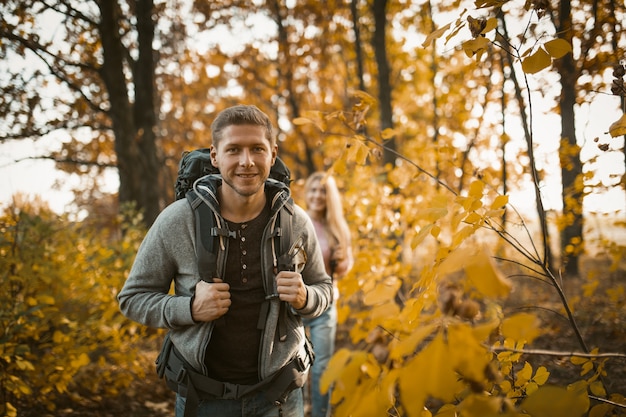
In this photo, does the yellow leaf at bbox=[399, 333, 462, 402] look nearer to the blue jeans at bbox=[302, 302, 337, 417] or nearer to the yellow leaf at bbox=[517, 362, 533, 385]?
the yellow leaf at bbox=[517, 362, 533, 385]

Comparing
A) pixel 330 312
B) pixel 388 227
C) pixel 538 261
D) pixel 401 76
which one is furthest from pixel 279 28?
pixel 538 261

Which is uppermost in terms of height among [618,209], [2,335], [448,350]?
[618,209]

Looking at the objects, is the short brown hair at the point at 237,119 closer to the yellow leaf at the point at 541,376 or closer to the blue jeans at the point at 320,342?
the yellow leaf at the point at 541,376

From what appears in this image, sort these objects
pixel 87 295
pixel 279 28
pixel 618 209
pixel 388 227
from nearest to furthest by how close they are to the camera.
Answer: pixel 618 209 < pixel 87 295 < pixel 388 227 < pixel 279 28

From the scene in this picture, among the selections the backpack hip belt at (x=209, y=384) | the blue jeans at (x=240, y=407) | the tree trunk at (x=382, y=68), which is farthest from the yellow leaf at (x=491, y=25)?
the tree trunk at (x=382, y=68)

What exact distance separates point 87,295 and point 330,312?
209cm

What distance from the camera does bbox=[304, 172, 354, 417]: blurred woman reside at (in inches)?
130

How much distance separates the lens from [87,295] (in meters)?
3.17

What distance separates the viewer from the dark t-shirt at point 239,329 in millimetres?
1612

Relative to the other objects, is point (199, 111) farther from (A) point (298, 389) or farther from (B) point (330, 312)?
(A) point (298, 389)

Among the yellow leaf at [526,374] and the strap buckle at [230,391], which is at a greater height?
the yellow leaf at [526,374]

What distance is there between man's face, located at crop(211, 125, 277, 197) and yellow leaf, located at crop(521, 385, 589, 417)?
1237 mm

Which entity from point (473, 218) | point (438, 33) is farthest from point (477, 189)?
point (438, 33)

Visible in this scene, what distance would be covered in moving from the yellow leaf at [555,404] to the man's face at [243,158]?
124 centimetres
